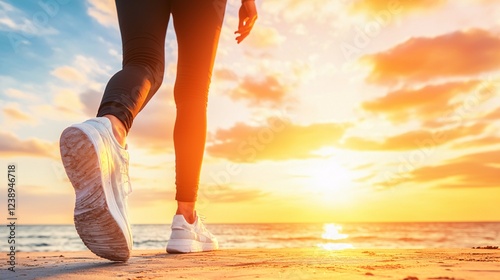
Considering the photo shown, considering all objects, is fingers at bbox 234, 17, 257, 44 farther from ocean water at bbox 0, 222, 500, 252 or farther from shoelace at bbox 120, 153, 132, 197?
ocean water at bbox 0, 222, 500, 252

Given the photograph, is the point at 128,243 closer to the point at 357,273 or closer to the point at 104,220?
the point at 104,220

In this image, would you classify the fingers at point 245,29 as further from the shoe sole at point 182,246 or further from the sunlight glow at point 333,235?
the sunlight glow at point 333,235

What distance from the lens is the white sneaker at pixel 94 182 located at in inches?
68.5

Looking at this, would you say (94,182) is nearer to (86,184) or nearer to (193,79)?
(86,184)

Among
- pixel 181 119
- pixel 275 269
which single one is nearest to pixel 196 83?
pixel 181 119

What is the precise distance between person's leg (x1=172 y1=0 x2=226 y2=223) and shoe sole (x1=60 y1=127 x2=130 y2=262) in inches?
39.9

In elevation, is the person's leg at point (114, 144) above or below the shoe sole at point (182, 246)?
above

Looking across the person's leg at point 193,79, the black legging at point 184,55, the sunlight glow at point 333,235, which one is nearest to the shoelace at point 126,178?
the black legging at point 184,55

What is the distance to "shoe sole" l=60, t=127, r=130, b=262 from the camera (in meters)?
1.74

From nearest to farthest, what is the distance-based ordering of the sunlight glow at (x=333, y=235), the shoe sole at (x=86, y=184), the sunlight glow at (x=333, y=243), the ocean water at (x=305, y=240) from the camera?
the shoe sole at (x=86, y=184) → the sunlight glow at (x=333, y=243) → the ocean water at (x=305, y=240) → the sunlight glow at (x=333, y=235)

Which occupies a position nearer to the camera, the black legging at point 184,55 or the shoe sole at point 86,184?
the shoe sole at point 86,184

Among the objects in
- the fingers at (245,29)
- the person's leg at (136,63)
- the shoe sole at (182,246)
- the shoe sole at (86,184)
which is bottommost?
the shoe sole at (182,246)

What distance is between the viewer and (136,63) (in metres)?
2.18

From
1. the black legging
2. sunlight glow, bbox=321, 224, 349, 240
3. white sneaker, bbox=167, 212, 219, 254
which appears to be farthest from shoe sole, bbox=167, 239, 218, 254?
sunlight glow, bbox=321, 224, 349, 240
